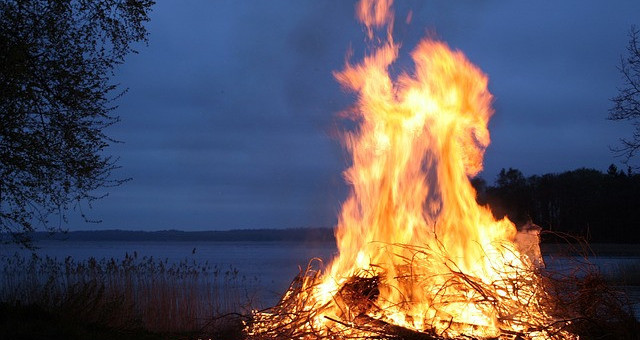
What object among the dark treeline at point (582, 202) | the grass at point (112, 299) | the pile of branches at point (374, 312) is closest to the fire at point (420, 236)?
the pile of branches at point (374, 312)

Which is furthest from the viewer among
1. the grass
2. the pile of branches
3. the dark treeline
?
the dark treeline

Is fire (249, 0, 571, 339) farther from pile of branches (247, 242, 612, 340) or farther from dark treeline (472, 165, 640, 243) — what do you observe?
dark treeline (472, 165, 640, 243)

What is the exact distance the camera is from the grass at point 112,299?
938 cm

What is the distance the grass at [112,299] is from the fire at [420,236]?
11.8 ft

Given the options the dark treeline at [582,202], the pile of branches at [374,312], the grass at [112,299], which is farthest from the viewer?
the dark treeline at [582,202]

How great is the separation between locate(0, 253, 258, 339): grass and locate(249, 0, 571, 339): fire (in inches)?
141

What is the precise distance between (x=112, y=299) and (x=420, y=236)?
6.49 metres

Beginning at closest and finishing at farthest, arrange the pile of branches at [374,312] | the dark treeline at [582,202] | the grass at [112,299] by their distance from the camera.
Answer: the pile of branches at [374,312]
the grass at [112,299]
the dark treeline at [582,202]

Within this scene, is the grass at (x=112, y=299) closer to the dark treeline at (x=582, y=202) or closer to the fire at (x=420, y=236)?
the fire at (x=420, y=236)

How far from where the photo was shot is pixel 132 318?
11.0 meters

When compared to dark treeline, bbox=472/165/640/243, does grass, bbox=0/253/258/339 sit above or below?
below

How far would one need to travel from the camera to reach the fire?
223 inches

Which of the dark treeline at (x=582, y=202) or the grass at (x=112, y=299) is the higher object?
the dark treeline at (x=582, y=202)

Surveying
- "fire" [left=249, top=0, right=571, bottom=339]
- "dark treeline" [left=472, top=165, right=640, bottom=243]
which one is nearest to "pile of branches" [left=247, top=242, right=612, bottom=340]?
"fire" [left=249, top=0, right=571, bottom=339]
